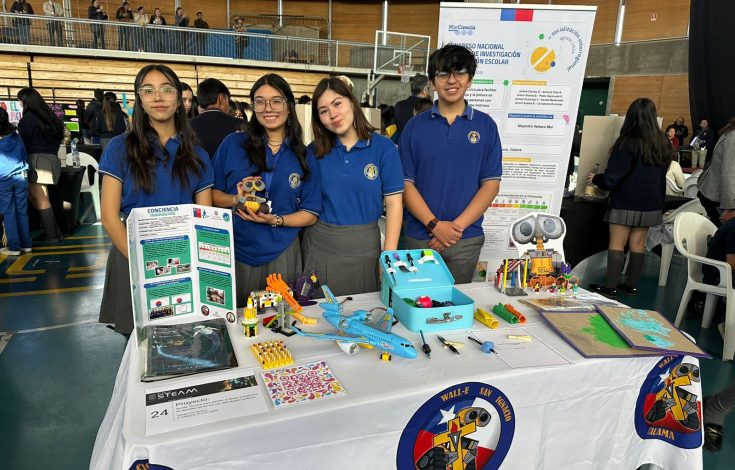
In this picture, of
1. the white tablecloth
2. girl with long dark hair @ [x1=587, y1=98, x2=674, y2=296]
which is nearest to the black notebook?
the white tablecloth

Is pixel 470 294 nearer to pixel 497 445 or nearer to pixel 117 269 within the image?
pixel 497 445

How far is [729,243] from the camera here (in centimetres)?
293

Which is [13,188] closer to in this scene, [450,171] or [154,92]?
[154,92]

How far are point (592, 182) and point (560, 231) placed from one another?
2.16m

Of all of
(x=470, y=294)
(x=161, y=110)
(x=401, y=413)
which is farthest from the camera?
(x=470, y=294)

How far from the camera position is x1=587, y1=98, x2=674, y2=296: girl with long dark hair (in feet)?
11.5

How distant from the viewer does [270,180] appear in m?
1.91

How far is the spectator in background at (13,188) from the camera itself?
4.25 metres

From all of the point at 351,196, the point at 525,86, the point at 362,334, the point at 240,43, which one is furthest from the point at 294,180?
the point at 240,43

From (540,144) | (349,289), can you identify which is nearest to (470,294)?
(349,289)

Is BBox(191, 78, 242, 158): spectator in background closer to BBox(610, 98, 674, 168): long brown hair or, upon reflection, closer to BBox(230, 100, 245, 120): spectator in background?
BBox(230, 100, 245, 120): spectator in background

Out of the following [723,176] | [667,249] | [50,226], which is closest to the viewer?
[723,176]

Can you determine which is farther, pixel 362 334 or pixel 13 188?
pixel 13 188

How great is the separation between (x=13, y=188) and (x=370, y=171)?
4.22 metres
